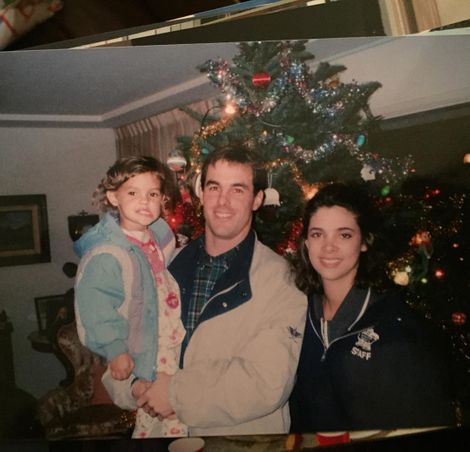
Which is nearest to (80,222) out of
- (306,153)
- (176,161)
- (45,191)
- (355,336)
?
(45,191)

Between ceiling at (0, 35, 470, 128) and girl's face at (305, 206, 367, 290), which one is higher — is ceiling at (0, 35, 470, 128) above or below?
above

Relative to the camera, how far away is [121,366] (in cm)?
78

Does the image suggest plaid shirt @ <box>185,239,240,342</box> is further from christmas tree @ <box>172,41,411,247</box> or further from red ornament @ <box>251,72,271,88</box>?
red ornament @ <box>251,72,271,88</box>

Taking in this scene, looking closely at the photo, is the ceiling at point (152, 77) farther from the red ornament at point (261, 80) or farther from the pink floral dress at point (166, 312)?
the pink floral dress at point (166, 312)

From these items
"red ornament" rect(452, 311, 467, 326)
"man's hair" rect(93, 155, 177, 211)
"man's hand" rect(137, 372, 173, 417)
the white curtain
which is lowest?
"man's hand" rect(137, 372, 173, 417)

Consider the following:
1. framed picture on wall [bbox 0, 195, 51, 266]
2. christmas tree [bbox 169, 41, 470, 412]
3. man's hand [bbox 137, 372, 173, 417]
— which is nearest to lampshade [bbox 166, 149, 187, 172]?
christmas tree [bbox 169, 41, 470, 412]

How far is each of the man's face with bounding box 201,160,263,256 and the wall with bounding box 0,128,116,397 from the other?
18cm

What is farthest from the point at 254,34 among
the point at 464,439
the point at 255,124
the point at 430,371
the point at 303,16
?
the point at 464,439

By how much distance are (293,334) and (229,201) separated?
10.0 inches

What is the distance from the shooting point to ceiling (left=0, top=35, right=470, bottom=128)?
794 mm

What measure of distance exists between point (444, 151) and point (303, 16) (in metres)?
0.38

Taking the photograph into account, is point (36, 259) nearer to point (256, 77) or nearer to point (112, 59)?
point (112, 59)

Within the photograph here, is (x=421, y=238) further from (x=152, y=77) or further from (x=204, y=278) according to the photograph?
(x=152, y=77)

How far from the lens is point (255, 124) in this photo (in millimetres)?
782
